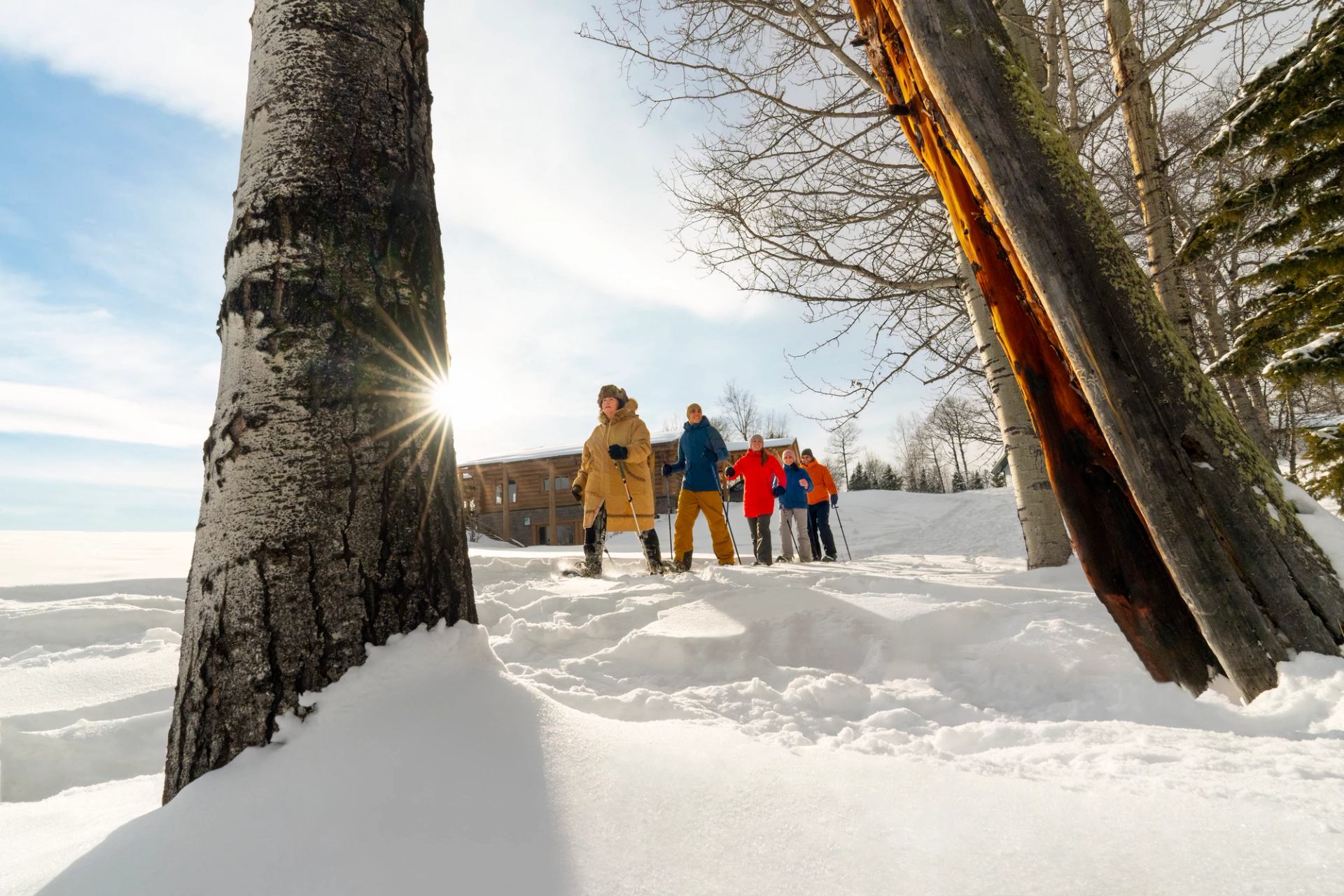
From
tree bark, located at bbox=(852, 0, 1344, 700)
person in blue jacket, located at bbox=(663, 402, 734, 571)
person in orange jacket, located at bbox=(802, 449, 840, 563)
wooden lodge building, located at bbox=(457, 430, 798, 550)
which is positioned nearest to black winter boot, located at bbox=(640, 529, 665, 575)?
person in blue jacket, located at bbox=(663, 402, 734, 571)

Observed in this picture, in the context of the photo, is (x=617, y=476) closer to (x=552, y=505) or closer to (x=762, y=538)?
(x=762, y=538)

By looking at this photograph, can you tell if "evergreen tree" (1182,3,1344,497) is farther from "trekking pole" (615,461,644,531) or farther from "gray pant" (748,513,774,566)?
"trekking pole" (615,461,644,531)

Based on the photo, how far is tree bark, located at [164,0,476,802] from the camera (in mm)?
1430

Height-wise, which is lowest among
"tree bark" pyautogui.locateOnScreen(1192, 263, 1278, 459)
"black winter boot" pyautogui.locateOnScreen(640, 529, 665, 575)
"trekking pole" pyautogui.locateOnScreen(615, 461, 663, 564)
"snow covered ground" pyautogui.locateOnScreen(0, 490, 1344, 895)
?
"snow covered ground" pyautogui.locateOnScreen(0, 490, 1344, 895)

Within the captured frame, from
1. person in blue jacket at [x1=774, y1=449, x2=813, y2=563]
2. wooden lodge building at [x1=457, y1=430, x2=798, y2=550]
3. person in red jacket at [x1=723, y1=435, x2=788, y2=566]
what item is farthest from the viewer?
wooden lodge building at [x1=457, y1=430, x2=798, y2=550]

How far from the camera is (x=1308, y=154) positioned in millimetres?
4383

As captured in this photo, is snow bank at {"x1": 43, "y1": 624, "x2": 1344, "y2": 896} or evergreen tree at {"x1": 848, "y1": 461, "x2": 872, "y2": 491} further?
evergreen tree at {"x1": 848, "y1": 461, "x2": 872, "y2": 491}

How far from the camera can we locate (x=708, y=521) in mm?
6762

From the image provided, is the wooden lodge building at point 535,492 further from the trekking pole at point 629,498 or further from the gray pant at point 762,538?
the trekking pole at point 629,498

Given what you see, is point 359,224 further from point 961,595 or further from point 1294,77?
point 1294,77

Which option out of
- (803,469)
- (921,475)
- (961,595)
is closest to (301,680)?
(961,595)

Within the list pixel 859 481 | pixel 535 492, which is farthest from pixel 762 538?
pixel 859 481

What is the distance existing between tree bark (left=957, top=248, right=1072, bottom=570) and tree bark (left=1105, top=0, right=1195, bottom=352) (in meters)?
1.71

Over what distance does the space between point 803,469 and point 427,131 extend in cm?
756
